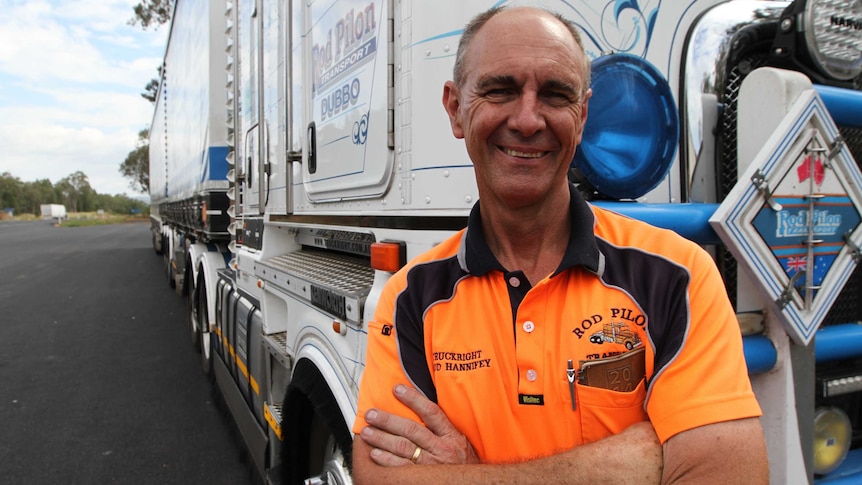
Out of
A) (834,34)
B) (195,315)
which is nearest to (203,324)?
(195,315)

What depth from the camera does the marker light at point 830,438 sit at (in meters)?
1.80

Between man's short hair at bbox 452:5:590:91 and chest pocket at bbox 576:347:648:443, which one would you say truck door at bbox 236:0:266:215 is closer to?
man's short hair at bbox 452:5:590:91

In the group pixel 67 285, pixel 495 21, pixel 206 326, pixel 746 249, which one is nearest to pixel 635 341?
pixel 746 249

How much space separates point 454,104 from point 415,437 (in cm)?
79

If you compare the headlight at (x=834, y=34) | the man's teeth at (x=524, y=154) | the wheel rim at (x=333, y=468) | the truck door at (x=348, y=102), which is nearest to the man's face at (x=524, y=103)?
the man's teeth at (x=524, y=154)

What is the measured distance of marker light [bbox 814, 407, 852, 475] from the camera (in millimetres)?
1804

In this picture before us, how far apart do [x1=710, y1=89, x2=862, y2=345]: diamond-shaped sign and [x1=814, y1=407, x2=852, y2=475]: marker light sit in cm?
42

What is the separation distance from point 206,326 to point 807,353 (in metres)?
5.18

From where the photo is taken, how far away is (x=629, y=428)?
116cm

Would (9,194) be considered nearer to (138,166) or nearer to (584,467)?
(138,166)

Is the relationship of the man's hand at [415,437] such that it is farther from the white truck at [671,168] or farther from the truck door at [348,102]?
the truck door at [348,102]

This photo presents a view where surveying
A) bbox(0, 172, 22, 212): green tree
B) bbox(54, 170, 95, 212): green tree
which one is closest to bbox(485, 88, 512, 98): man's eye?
bbox(0, 172, 22, 212): green tree

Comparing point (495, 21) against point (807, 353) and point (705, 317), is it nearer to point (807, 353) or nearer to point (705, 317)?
point (705, 317)

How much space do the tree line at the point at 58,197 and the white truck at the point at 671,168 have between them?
100189 millimetres
